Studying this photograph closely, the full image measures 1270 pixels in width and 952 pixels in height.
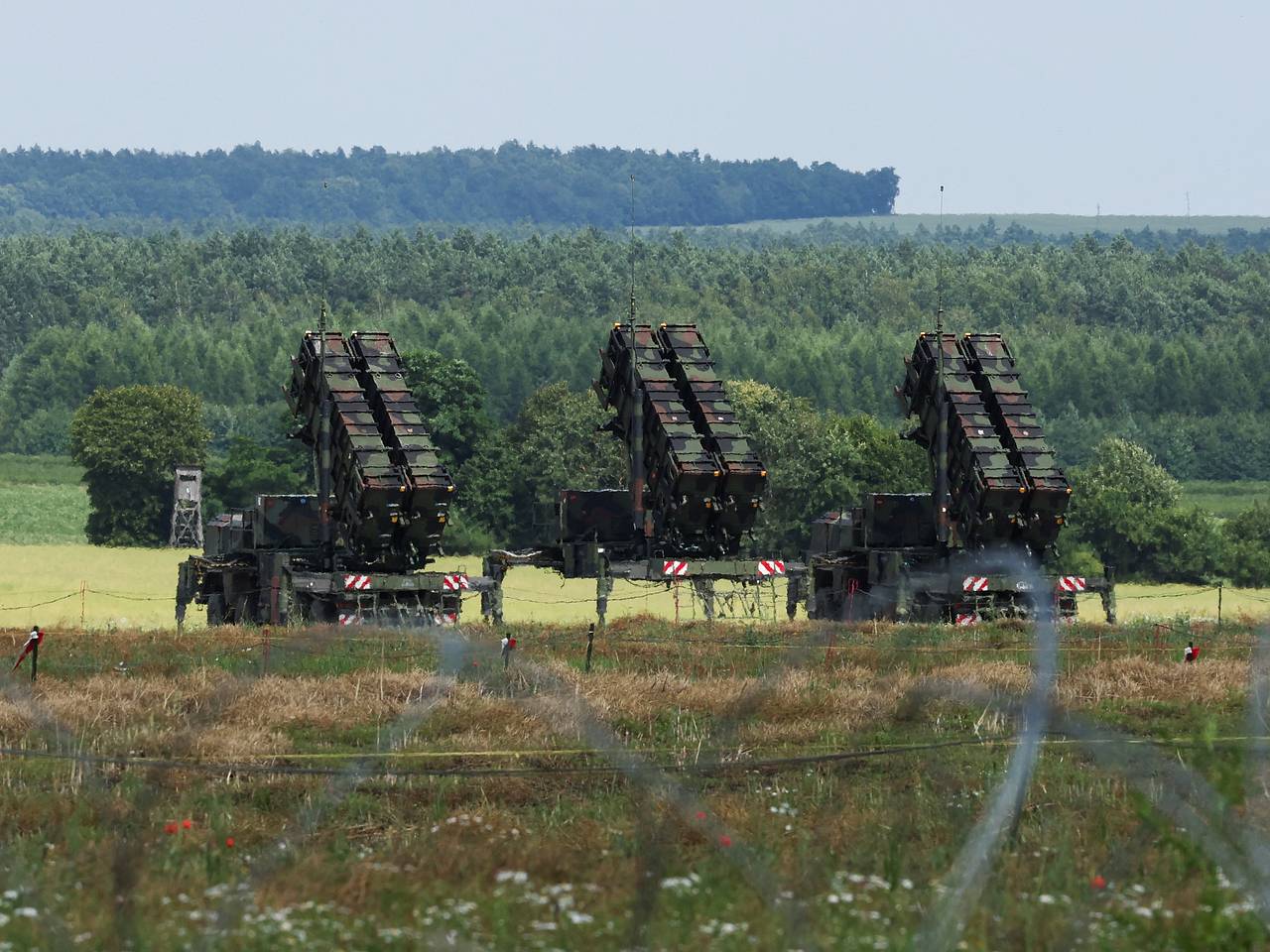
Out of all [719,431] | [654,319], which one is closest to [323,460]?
[719,431]

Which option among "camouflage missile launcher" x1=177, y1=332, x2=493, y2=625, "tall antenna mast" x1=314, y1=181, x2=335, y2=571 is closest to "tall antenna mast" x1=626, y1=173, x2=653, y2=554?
"camouflage missile launcher" x1=177, y1=332, x2=493, y2=625

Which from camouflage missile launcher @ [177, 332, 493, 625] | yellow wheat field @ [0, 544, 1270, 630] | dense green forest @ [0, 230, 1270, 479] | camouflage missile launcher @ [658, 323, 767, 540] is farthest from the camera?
dense green forest @ [0, 230, 1270, 479]

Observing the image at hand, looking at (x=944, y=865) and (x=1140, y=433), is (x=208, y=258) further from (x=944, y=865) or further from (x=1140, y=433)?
(x=944, y=865)

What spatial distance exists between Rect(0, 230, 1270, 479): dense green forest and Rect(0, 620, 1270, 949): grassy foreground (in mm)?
79065

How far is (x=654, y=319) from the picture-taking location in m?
167

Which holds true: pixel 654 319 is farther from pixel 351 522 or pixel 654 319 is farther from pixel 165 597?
pixel 351 522

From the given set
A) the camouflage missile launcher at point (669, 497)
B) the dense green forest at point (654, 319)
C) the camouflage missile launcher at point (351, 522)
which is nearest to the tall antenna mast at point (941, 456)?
the camouflage missile launcher at point (669, 497)

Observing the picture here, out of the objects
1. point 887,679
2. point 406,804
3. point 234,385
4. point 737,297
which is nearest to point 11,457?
point 234,385

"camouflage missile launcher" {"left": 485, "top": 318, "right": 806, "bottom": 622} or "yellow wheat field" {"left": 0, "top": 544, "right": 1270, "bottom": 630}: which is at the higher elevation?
"camouflage missile launcher" {"left": 485, "top": 318, "right": 806, "bottom": 622}

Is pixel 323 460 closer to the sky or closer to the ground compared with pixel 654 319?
closer to the ground

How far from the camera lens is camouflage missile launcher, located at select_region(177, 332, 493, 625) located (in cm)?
4328

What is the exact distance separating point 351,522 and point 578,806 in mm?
24347

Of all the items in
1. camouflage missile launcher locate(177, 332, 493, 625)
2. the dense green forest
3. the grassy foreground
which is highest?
the dense green forest

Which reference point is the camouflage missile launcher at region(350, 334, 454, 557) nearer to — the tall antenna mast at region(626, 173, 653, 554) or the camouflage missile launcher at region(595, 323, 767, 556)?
the tall antenna mast at region(626, 173, 653, 554)
